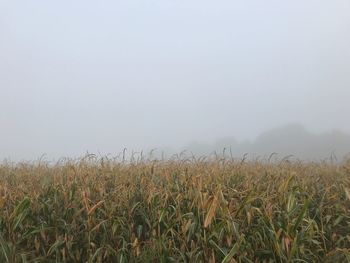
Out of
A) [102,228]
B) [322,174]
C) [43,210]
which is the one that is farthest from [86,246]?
[322,174]

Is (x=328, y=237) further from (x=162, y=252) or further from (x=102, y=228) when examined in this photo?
(x=102, y=228)

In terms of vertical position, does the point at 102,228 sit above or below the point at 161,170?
below

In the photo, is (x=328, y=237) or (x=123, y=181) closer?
(x=328, y=237)

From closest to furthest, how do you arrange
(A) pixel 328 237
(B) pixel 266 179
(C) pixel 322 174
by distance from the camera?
1. (A) pixel 328 237
2. (B) pixel 266 179
3. (C) pixel 322 174

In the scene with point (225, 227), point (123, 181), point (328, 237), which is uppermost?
point (123, 181)

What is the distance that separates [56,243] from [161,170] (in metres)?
1.93

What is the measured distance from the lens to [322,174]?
19.1 feet

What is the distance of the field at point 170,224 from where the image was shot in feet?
10.8

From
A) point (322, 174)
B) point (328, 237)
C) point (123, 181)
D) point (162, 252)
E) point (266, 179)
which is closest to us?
point (162, 252)

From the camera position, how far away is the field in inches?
129

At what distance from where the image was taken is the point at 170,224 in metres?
3.49

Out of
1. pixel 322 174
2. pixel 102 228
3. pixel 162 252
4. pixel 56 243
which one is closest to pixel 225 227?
pixel 162 252

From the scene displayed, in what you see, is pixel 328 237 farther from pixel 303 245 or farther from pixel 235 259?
pixel 235 259

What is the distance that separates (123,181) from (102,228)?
3.37 ft
